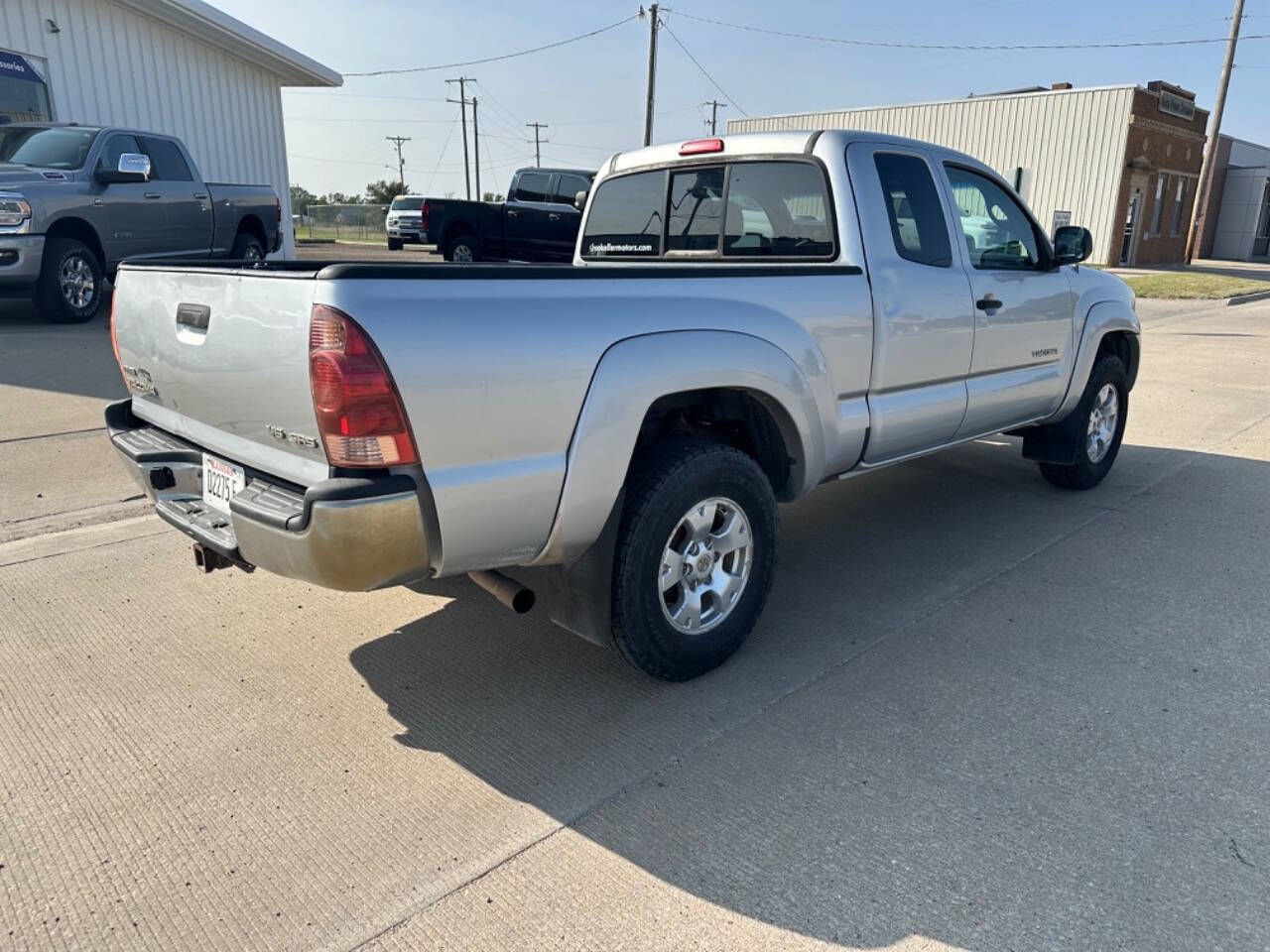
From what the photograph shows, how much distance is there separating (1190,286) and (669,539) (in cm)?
2482

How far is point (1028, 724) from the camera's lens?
122 inches

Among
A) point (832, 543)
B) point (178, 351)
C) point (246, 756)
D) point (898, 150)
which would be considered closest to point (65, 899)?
point (246, 756)

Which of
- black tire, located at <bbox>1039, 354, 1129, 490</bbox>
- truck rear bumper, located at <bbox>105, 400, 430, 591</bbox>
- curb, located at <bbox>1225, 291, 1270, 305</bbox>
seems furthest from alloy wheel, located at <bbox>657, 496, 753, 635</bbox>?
curb, located at <bbox>1225, 291, 1270, 305</bbox>

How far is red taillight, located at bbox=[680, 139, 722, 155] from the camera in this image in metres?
4.39

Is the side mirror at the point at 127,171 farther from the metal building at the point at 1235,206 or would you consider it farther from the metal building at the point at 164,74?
the metal building at the point at 1235,206

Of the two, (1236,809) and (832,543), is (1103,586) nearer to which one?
(832,543)

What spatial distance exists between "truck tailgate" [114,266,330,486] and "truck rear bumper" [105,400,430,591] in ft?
0.33

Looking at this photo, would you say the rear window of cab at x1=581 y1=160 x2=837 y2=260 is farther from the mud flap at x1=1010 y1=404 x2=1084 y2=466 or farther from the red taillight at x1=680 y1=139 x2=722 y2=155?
the mud flap at x1=1010 y1=404 x2=1084 y2=466

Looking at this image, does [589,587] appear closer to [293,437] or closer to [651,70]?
[293,437]

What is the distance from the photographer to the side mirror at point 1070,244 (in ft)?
16.0

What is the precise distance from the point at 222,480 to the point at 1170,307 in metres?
20.9

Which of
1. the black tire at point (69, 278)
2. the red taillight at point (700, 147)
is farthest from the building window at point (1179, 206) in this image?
the red taillight at point (700, 147)

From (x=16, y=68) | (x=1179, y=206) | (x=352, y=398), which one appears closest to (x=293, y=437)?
(x=352, y=398)

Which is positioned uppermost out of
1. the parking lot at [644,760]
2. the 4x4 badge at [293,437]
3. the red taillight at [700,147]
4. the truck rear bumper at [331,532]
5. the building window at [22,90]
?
the building window at [22,90]
